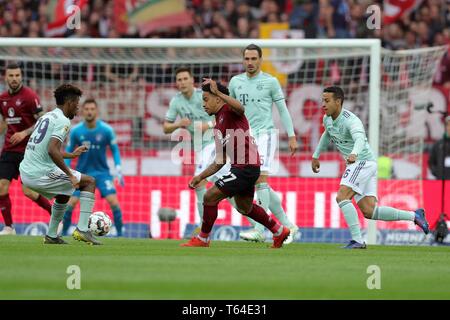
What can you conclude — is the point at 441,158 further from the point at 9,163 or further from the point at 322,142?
the point at 9,163

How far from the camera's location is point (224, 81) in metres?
20.3

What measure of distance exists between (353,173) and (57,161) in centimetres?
370

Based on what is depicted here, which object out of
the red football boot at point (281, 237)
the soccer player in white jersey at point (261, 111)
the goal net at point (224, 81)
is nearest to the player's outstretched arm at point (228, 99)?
the red football boot at point (281, 237)

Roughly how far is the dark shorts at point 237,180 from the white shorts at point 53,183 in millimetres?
1613

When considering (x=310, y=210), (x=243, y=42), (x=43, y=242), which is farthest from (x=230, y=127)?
(x=310, y=210)

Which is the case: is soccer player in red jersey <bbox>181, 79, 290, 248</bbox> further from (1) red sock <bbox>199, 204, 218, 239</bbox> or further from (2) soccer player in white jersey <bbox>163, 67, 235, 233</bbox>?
(2) soccer player in white jersey <bbox>163, 67, 235, 233</bbox>

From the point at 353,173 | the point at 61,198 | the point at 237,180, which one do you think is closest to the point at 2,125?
the point at 61,198

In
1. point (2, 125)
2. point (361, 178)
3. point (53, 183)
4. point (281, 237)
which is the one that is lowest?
point (281, 237)

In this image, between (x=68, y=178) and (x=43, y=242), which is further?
(x=43, y=242)

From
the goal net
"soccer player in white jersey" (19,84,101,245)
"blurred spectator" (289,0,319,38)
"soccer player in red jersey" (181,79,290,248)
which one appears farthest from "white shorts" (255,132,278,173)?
"blurred spectator" (289,0,319,38)

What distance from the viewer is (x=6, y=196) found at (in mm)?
15672
